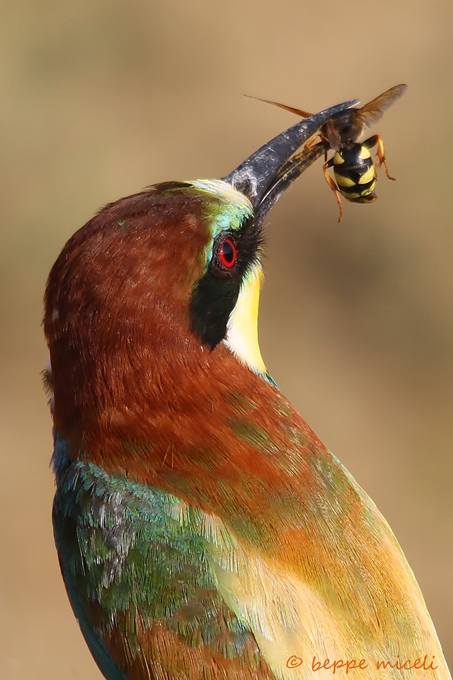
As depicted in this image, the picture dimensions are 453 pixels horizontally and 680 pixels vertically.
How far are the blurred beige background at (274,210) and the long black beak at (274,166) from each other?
2.98 m

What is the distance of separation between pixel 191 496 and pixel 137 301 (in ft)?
1.31

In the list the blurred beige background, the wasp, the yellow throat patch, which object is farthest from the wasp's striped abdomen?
the blurred beige background

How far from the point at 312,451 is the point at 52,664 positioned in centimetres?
318

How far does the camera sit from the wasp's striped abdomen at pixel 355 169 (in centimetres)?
253

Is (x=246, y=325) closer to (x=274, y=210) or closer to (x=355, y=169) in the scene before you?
(x=355, y=169)

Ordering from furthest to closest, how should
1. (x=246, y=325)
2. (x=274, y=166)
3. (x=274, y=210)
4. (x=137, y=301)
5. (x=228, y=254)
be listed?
(x=274, y=210) < (x=274, y=166) < (x=246, y=325) < (x=228, y=254) < (x=137, y=301)

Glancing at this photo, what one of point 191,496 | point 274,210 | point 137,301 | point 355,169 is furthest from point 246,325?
point 274,210

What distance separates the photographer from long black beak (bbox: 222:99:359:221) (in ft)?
7.48

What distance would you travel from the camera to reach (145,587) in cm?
166

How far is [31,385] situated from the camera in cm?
590

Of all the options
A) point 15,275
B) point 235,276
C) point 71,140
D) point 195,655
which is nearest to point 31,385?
point 15,275

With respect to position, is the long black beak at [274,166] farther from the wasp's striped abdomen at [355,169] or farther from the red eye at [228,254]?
the red eye at [228,254]

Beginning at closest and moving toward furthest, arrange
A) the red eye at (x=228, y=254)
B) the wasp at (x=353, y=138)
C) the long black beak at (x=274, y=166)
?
the red eye at (x=228, y=254) → the long black beak at (x=274, y=166) → the wasp at (x=353, y=138)

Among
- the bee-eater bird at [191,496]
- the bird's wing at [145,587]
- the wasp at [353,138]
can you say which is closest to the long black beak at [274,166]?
the wasp at [353,138]
